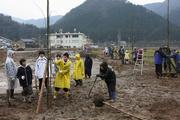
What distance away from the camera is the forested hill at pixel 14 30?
484 ft

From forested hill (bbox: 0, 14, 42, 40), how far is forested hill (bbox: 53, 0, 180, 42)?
11494mm

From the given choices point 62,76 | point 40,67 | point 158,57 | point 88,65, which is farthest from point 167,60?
point 40,67

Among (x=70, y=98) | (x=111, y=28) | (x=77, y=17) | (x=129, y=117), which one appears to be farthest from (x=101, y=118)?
(x=77, y=17)

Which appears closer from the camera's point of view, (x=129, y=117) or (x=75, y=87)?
(x=129, y=117)

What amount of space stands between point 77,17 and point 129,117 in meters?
161

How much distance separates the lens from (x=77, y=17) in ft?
561

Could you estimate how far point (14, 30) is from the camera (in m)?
152

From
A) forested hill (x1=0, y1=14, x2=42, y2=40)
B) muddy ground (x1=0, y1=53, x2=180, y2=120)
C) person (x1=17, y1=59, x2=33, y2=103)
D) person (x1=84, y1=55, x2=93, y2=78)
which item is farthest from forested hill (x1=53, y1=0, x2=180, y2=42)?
person (x1=17, y1=59, x2=33, y2=103)

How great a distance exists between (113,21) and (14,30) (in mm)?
35576

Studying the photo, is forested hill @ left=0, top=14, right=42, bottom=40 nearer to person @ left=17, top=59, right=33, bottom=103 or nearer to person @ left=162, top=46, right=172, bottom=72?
person @ left=162, top=46, right=172, bottom=72

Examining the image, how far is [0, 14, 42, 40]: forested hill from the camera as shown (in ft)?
484

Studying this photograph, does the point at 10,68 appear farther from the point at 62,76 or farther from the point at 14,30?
the point at 14,30

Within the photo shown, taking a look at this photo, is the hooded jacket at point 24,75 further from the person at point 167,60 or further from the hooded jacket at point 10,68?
the person at point 167,60

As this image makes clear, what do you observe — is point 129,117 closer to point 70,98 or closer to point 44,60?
point 70,98
